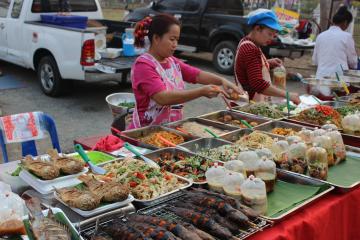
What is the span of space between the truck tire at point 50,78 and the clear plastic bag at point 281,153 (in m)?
6.28

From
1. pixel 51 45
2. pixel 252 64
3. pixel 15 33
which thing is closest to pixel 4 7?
pixel 15 33

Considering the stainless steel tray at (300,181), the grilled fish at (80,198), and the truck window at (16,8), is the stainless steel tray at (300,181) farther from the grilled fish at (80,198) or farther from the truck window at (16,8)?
the truck window at (16,8)

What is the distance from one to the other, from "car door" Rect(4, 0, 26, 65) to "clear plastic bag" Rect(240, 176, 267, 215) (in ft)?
25.8

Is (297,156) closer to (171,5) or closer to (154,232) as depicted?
(154,232)

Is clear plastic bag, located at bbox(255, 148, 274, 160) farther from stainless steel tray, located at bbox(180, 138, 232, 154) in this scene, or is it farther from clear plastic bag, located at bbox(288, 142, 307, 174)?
stainless steel tray, located at bbox(180, 138, 232, 154)

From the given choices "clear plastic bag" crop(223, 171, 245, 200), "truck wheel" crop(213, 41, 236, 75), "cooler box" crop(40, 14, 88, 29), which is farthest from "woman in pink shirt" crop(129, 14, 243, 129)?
"truck wheel" crop(213, 41, 236, 75)

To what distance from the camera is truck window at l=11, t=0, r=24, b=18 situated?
29.3 ft

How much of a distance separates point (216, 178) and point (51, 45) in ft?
21.8

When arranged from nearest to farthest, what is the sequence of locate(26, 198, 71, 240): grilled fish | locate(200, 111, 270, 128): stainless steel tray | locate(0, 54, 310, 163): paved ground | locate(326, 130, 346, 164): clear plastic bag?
locate(26, 198, 71, 240): grilled fish < locate(326, 130, 346, 164): clear plastic bag < locate(200, 111, 270, 128): stainless steel tray < locate(0, 54, 310, 163): paved ground

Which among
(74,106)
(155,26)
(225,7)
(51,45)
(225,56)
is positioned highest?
(225,7)

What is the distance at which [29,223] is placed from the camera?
1752 millimetres

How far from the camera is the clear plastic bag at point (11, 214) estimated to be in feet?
5.99

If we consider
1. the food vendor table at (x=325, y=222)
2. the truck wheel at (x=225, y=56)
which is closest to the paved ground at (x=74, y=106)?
the truck wheel at (x=225, y=56)

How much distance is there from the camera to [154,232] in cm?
184
